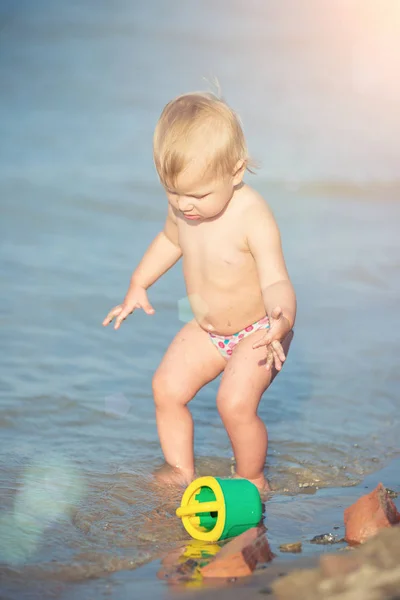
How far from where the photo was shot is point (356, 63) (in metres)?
14.6

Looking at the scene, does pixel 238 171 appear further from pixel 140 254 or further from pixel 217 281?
pixel 140 254

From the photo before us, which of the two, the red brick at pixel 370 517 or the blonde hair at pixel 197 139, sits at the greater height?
the blonde hair at pixel 197 139

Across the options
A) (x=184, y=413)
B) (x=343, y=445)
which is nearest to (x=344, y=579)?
(x=184, y=413)

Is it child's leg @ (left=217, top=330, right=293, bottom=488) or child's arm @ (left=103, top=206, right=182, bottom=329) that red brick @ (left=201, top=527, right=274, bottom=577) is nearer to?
child's leg @ (left=217, top=330, right=293, bottom=488)

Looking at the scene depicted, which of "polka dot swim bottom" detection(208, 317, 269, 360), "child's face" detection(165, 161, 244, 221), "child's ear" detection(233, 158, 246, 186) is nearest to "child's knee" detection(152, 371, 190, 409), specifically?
"polka dot swim bottom" detection(208, 317, 269, 360)

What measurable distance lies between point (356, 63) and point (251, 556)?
42.6ft

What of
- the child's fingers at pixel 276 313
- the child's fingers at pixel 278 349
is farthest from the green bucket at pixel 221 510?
the child's fingers at pixel 276 313

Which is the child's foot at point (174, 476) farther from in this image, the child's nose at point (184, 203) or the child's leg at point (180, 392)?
the child's nose at point (184, 203)

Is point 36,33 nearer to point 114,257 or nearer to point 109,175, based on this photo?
point 109,175

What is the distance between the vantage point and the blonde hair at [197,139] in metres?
3.21

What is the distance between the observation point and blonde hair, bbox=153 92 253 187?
126 inches

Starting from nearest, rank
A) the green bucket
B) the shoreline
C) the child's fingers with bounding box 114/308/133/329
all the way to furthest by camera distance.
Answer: the shoreline → the green bucket → the child's fingers with bounding box 114/308/133/329

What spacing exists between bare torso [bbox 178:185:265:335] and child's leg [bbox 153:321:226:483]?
4.3 inches

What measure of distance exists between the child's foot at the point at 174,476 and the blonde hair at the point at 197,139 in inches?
41.0
